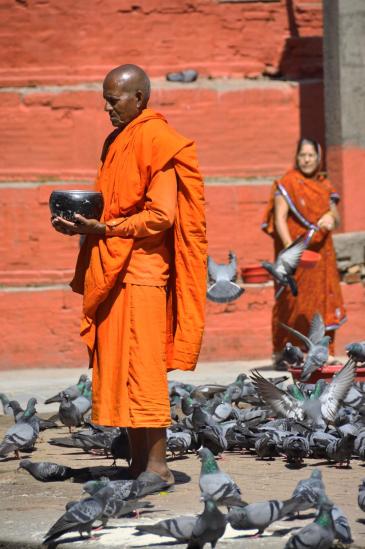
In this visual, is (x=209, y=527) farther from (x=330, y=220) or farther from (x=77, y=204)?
(x=330, y=220)

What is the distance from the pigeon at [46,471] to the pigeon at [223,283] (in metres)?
4.95

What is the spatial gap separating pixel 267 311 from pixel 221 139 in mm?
1719

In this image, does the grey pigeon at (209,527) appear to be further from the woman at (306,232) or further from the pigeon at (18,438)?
the woman at (306,232)

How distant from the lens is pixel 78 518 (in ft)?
18.9

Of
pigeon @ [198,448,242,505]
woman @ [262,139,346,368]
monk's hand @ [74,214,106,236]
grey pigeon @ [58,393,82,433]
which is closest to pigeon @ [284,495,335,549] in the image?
pigeon @ [198,448,242,505]

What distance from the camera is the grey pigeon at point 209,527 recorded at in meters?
5.47

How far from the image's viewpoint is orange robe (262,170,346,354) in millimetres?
12773

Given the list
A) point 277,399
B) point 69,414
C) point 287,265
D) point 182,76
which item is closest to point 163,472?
point 277,399

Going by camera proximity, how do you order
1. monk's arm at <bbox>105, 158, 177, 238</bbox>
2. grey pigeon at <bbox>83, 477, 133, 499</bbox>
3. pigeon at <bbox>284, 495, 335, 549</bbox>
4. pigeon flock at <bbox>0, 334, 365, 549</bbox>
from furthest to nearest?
monk's arm at <bbox>105, 158, 177, 238</bbox>, grey pigeon at <bbox>83, 477, 133, 499</bbox>, pigeon flock at <bbox>0, 334, 365, 549</bbox>, pigeon at <bbox>284, 495, 335, 549</bbox>

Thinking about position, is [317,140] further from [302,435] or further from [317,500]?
[317,500]

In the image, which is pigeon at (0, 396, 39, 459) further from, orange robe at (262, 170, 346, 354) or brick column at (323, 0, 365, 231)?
brick column at (323, 0, 365, 231)

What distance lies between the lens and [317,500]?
19.0 ft

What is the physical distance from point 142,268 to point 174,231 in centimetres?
25

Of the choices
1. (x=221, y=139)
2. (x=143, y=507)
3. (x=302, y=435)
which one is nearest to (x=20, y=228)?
(x=221, y=139)
